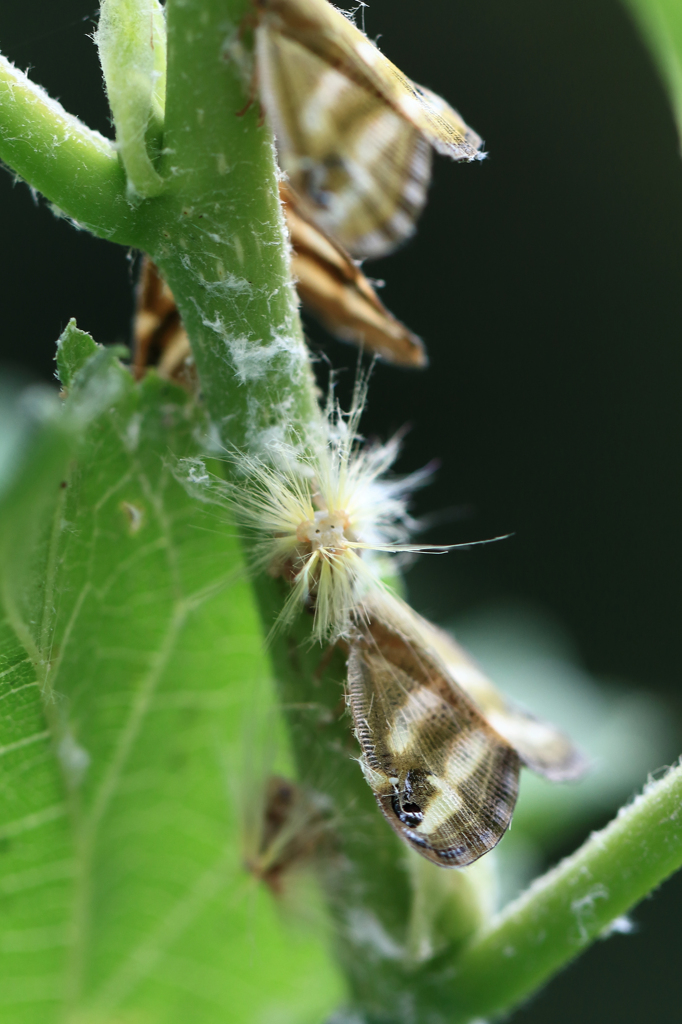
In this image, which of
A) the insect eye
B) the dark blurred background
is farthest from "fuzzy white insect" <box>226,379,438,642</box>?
the dark blurred background

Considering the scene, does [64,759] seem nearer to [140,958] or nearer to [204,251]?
[140,958]

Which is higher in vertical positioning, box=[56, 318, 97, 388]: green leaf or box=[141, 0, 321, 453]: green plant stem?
box=[141, 0, 321, 453]: green plant stem

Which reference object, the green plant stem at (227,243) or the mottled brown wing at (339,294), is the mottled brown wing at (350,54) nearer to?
the green plant stem at (227,243)

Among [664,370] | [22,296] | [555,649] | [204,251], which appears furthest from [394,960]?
[664,370]

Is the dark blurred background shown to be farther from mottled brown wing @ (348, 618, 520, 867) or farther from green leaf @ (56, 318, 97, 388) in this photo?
green leaf @ (56, 318, 97, 388)

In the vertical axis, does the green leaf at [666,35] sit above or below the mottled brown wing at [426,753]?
above

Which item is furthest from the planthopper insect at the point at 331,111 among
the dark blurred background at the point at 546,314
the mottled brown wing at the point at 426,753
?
the dark blurred background at the point at 546,314
